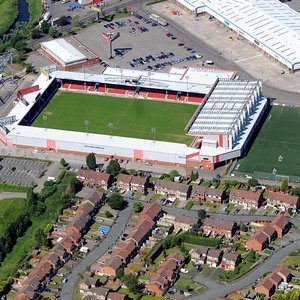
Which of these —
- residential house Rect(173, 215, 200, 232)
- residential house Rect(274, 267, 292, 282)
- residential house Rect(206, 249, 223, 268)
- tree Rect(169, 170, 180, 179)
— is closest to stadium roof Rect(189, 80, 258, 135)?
tree Rect(169, 170, 180, 179)

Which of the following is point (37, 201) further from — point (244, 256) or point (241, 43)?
point (241, 43)

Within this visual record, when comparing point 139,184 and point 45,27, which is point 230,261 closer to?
point 139,184

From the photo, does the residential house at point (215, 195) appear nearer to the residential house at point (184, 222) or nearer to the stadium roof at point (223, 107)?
the residential house at point (184, 222)

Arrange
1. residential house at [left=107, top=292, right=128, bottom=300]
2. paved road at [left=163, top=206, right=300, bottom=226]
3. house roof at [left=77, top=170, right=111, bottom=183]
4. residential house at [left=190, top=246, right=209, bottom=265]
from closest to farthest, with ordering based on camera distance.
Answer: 1. residential house at [left=107, top=292, right=128, bottom=300]
2. residential house at [left=190, top=246, right=209, bottom=265]
3. paved road at [left=163, top=206, right=300, bottom=226]
4. house roof at [left=77, top=170, right=111, bottom=183]

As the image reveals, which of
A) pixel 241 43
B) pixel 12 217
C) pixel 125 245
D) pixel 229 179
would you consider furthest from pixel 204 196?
pixel 241 43

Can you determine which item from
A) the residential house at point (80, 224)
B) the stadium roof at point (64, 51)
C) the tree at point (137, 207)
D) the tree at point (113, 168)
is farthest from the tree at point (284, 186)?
the stadium roof at point (64, 51)

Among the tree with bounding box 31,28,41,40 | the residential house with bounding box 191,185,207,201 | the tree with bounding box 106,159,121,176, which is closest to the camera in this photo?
the residential house with bounding box 191,185,207,201

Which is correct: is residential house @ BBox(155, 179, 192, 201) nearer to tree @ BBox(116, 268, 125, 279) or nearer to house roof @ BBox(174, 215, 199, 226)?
house roof @ BBox(174, 215, 199, 226)
